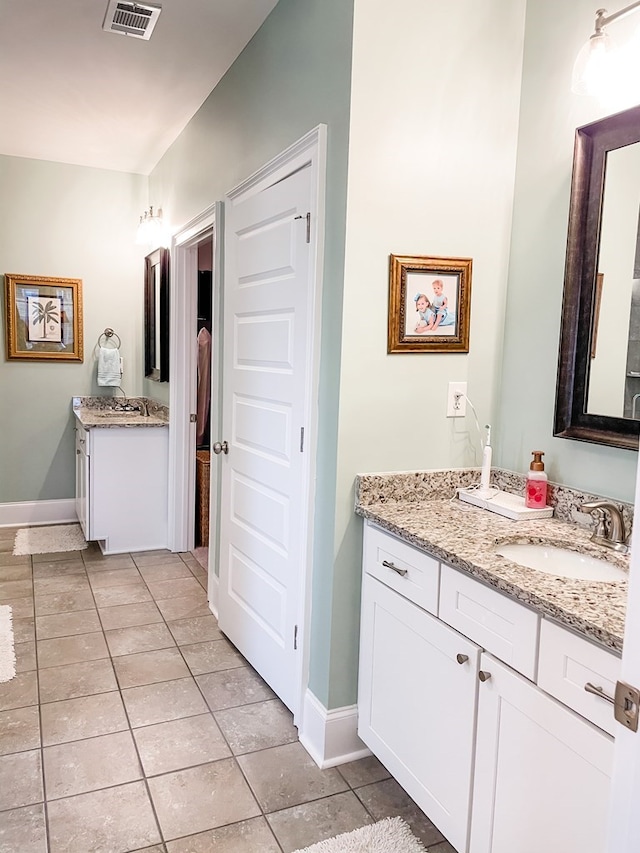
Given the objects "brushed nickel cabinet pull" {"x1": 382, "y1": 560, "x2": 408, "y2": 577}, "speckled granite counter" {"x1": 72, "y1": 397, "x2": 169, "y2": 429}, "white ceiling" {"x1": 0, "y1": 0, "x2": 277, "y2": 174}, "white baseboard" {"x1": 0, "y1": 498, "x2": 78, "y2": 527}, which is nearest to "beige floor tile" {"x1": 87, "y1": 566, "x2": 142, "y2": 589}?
"speckled granite counter" {"x1": 72, "y1": 397, "x2": 169, "y2": 429}

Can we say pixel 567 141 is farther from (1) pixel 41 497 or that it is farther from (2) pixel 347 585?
(1) pixel 41 497

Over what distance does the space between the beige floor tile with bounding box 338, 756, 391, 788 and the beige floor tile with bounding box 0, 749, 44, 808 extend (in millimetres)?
936

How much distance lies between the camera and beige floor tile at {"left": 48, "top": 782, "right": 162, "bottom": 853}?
1790 millimetres

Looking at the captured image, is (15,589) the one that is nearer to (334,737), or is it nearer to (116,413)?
(116,413)

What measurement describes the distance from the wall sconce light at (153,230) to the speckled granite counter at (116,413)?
3.68 feet

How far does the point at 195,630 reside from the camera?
3.17 metres

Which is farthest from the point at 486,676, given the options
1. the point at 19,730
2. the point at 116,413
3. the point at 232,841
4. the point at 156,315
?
the point at 116,413

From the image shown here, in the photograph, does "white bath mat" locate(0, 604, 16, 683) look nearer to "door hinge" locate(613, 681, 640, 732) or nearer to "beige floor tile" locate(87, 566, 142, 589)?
"beige floor tile" locate(87, 566, 142, 589)

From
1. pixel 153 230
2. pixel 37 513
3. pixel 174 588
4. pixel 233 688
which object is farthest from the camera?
pixel 37 513

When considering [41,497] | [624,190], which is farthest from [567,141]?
[41,497]

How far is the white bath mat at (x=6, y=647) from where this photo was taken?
271 cm

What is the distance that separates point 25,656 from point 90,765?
91 cm

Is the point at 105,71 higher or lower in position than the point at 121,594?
higher

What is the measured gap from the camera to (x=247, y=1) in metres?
2.48
